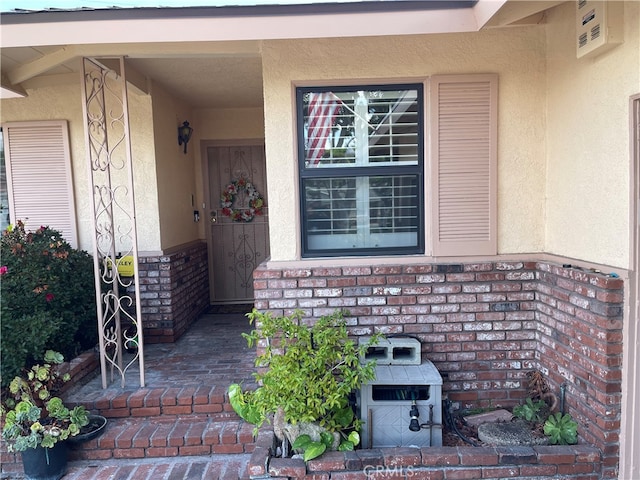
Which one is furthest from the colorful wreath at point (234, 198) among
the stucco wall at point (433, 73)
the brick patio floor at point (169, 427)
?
the stucco wall at point (433, 73)

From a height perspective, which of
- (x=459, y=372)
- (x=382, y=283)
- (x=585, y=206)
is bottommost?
(x=459, y=372)

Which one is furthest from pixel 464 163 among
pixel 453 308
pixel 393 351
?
pixel 393 351

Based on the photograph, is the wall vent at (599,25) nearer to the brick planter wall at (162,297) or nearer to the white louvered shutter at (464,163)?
the white louvered shutter at (464,163)

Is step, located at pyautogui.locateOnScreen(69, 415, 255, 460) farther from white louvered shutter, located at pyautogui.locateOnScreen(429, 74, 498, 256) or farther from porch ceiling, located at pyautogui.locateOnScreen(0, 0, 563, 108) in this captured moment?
porch ceiling, located at pyautogui.locateOnScreen(0, 0, 563, 108)

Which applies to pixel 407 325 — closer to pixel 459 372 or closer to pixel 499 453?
pixel 459 372

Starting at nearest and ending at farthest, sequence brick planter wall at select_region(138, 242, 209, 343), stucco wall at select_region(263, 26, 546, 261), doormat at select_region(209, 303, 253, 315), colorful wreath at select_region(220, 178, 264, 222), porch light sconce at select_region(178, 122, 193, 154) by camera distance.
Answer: stucco wall at select_region(263, 26, 546, 261) < brick planter wall at select_region(138, 242, 209, 343) < porch light sconce at select_region(178, 122, 193, 154) < doormat at select_region(209, 303, 253, 315) < colorful wreath at select_region(220, 178, 264, 222)

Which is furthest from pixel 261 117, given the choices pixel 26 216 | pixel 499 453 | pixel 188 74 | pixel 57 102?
pixel 499 453

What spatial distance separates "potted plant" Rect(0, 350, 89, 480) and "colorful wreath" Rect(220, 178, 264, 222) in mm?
3060

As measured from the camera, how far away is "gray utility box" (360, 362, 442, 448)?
2.59 metres

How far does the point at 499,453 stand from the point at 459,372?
68 centimetres

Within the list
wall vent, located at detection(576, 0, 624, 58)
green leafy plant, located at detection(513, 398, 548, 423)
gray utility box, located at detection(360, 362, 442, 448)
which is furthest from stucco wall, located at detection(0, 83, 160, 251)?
wall vent, located at detection(576, 0, 624, 58)

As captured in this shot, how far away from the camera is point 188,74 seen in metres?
3.97

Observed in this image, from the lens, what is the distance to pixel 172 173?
452cm

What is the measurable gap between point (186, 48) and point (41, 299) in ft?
6.99
